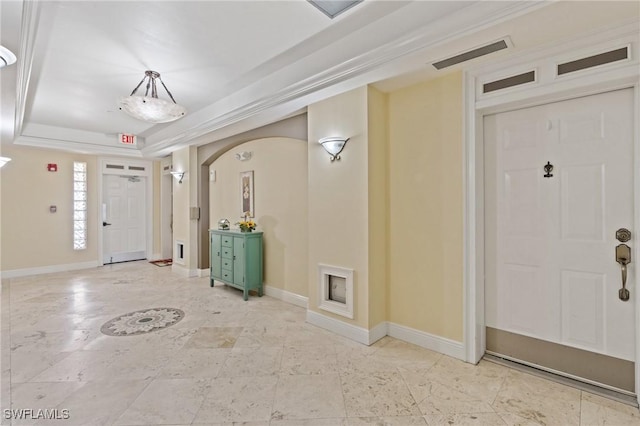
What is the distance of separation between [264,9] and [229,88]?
5.73 feet

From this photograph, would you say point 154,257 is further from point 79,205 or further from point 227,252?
point 227,252

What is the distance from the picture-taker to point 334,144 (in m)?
3.04

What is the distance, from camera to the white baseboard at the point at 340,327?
2.92m

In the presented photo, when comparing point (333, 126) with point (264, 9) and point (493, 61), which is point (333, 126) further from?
point (493, 61)

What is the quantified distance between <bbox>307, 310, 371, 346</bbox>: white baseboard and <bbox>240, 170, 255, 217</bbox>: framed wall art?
2076mm

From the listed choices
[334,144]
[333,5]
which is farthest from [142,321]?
[333,5]

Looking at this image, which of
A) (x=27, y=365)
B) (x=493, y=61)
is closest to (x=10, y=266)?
(x=27, y=365)

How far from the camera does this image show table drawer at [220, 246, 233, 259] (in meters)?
4.55

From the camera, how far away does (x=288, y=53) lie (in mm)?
2965

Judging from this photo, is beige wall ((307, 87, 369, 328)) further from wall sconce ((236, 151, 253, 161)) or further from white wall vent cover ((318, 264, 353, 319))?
wall sconce ((236, 151, 253, 161))

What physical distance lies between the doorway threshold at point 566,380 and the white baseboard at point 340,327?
1061 millimetres

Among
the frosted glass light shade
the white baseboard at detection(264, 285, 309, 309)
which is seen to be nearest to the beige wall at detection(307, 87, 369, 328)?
the white baseboard at detection(264, 285, 309, 309)

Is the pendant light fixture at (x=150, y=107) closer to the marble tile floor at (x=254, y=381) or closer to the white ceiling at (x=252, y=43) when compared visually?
the white ceiling at (x=252, y=43)

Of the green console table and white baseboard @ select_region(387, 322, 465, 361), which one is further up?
the green console table
